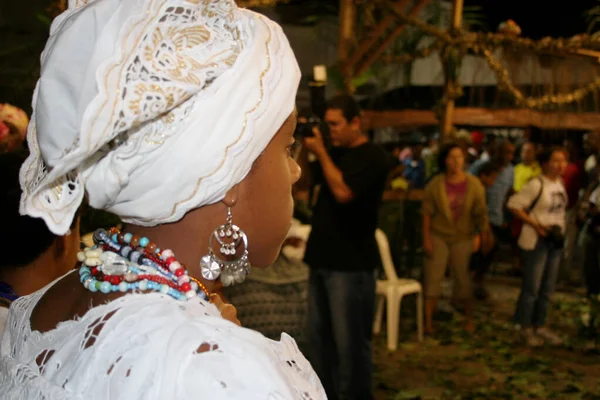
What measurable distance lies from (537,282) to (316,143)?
9.93ft

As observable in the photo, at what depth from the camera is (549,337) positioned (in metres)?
5.58

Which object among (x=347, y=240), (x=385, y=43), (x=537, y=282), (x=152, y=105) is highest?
(x=152, y=105)

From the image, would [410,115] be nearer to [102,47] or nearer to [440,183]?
[440,183]

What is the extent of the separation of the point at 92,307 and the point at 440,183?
190 inches

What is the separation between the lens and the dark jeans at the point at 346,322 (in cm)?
364

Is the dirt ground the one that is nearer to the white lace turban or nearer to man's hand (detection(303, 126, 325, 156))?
man's hand (detection(303, 126, 325, 156))

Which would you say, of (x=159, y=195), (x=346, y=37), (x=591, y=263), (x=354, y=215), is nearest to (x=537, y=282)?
(x=591, y=263)

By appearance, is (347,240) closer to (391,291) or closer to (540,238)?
(391,291)

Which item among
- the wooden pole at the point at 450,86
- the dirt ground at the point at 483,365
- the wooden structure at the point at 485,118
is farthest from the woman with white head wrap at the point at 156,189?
the wooden structure at the point at 485,118

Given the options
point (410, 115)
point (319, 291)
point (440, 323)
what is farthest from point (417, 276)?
point (319, 291)

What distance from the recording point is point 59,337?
41.4 inches

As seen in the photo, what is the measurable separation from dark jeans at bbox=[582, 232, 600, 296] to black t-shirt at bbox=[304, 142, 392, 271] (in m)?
3.67

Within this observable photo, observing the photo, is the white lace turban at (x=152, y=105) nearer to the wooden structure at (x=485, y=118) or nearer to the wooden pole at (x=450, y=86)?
the wooden pole at (x=450, y=86)

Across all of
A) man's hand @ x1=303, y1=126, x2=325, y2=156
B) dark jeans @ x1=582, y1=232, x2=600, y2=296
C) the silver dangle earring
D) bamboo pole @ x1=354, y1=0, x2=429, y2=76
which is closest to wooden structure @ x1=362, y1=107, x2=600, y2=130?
bamboo pole @ x1=354, y1=0, x2=429, y2=76
